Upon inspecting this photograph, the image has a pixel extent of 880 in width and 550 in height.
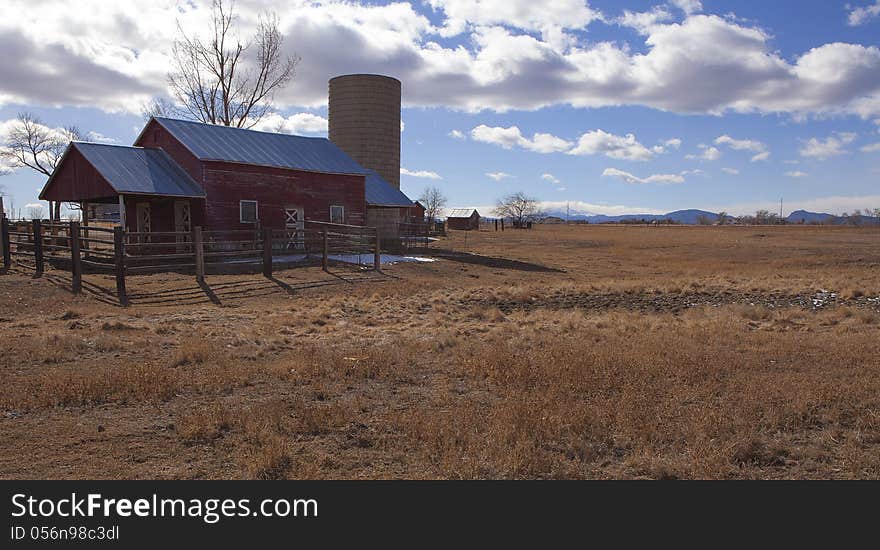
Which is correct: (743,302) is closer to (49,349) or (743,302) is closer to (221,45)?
(49,349)

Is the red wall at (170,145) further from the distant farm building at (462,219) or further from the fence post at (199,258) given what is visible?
the distant farm building at (462,219)

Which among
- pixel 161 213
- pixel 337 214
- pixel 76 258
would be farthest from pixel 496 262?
pixel 76 258

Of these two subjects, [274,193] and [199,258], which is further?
[274,193]

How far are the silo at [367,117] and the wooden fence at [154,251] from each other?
34.8 feet

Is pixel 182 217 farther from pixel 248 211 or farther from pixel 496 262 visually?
pixel 496 262

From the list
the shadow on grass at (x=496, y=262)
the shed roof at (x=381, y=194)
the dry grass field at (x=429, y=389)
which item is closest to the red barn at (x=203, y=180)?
the shed roof at (x=381, y=194)

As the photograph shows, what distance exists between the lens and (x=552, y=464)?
498 centimetres

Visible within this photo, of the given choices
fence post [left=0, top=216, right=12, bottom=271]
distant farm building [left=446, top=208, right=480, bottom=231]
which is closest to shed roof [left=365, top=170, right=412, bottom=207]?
fence post [left=0, top=216, right=12, bottom=271]

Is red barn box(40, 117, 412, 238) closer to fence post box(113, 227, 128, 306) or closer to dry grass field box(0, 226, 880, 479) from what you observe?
fence post box(113, 227, 128, 306)

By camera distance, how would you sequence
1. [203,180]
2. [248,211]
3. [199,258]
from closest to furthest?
1. [199,258]
2. [203,180]
3. [248,211]

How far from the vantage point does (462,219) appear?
97.8 meters

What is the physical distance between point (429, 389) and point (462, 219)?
90.8 m

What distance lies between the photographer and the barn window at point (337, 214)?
99.6 feet
